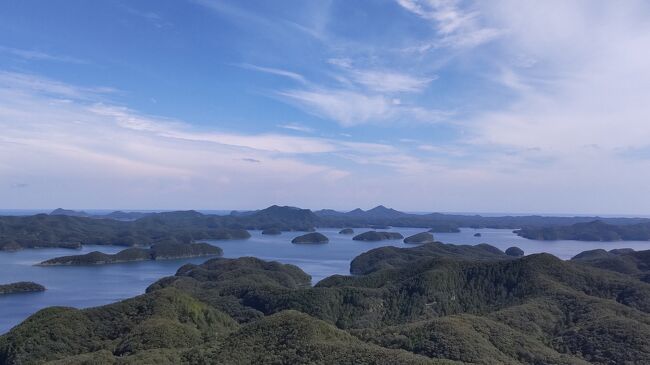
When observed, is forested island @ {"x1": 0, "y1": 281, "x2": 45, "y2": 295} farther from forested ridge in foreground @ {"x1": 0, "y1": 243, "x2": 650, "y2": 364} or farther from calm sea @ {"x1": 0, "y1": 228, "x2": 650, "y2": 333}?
forested ridge in foreground @ {"x1": 0, "y1": 243, "x2": 650, "y2": 364}

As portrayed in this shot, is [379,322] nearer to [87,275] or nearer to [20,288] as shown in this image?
[20,288]

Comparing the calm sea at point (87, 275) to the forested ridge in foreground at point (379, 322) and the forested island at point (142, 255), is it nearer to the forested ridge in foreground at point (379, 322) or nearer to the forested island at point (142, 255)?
the forested island at point (142, 255)

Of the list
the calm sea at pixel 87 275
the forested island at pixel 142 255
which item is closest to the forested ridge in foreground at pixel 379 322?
the calm sea at pixel 87 275

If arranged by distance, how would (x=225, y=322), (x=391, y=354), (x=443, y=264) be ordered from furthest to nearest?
(x=443, y=264), (x=225, y=322), (x=391, y=354)

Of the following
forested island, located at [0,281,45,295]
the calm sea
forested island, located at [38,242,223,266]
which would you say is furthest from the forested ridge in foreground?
forested island, located at [38,242,223,266]

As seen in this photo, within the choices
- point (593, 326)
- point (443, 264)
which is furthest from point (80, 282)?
point (593, 326)

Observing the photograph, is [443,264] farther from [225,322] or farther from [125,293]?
[125,293]

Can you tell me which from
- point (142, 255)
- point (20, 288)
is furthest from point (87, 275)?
point (142, 255)
